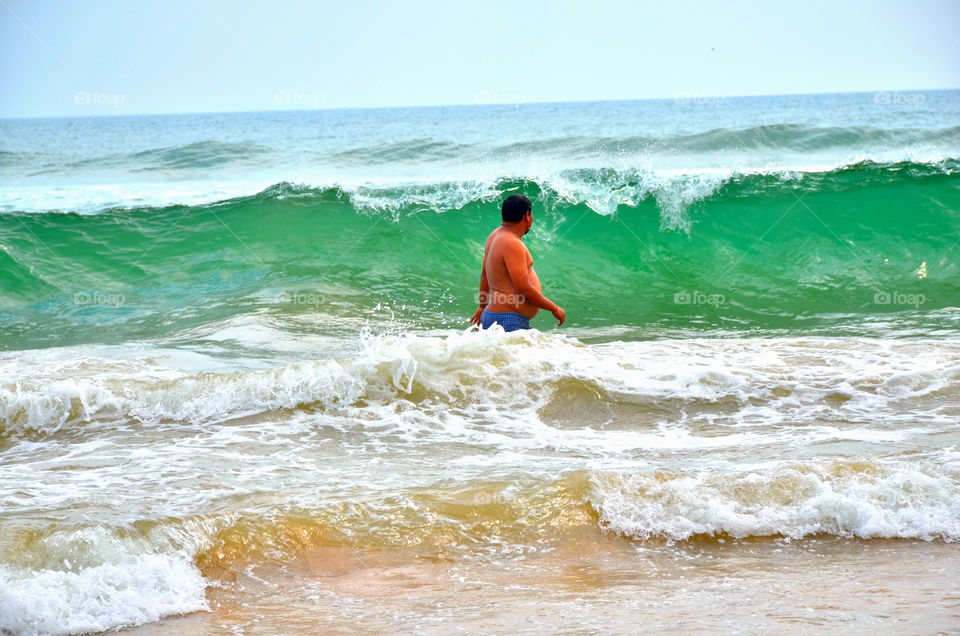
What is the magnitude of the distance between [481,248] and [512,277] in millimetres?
6441

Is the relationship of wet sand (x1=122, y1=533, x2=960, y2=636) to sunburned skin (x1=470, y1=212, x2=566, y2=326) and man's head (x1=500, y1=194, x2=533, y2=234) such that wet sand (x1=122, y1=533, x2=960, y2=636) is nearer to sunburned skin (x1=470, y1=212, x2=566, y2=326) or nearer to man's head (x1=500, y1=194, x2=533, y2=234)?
sunburned skin (x1=470, y1=212, x2=566, y2=326)

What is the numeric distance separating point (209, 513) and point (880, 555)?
2749 millimetres

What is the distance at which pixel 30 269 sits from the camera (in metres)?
11.5

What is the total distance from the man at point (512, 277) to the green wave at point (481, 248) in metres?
3.44

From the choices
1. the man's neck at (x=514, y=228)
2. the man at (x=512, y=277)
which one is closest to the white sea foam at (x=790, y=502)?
the man at (x=512, y=277)

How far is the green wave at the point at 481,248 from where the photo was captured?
9.70 meters

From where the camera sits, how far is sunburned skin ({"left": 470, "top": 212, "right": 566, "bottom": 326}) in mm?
5496

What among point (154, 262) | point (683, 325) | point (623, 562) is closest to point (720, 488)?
point (623, 562)

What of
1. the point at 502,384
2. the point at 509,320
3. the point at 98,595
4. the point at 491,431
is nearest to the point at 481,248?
the point at 509,320

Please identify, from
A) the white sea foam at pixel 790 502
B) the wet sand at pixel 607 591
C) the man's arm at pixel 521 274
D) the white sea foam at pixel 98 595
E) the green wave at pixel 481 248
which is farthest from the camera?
the green wave at pixel 481 248

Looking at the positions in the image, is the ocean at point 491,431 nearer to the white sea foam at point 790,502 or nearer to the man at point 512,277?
the white sea foam at point 790,502

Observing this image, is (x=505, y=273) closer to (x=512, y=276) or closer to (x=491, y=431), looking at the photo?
(x=512, y=276)

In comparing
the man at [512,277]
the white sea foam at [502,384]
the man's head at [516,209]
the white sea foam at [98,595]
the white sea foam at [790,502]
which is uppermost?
the man's head at [516,209]

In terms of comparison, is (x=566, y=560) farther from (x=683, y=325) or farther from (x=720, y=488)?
(x=683, y=325)
